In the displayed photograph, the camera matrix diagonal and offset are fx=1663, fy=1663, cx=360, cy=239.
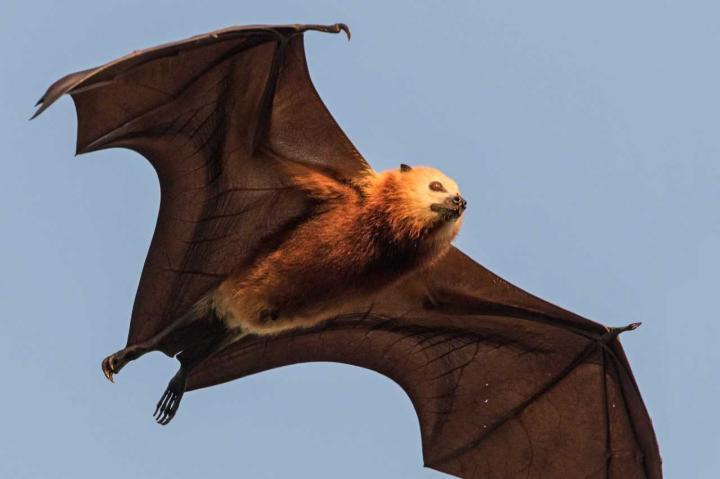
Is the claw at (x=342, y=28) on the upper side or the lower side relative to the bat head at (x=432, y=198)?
upper

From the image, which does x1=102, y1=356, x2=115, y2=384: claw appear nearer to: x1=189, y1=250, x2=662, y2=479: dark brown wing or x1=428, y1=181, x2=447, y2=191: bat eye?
x1=189, y1=250, x2=662, y2=479: dark brown wing

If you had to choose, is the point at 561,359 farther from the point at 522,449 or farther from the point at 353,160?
the point at 353,160

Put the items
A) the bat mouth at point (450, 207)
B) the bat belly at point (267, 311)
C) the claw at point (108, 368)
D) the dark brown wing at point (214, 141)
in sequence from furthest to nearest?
the claw at point (108, 368), the bat belly at point (267, 311), the bat mouth at point (450, 207), the dark brown wing at point (214, 141)

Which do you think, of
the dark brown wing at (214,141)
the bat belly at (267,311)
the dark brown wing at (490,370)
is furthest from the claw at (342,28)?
the dark brown wing at (490,370)

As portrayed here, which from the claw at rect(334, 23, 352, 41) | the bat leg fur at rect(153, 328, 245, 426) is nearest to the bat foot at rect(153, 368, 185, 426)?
the bat leg fur at rect(153, 328, 245, 426)

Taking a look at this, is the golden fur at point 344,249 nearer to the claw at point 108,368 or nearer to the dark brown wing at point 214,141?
the dark brown wing at point 214,141

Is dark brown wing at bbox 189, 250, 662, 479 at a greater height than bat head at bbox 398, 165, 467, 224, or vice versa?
bat head at bbox 398, 165, 467, 224
